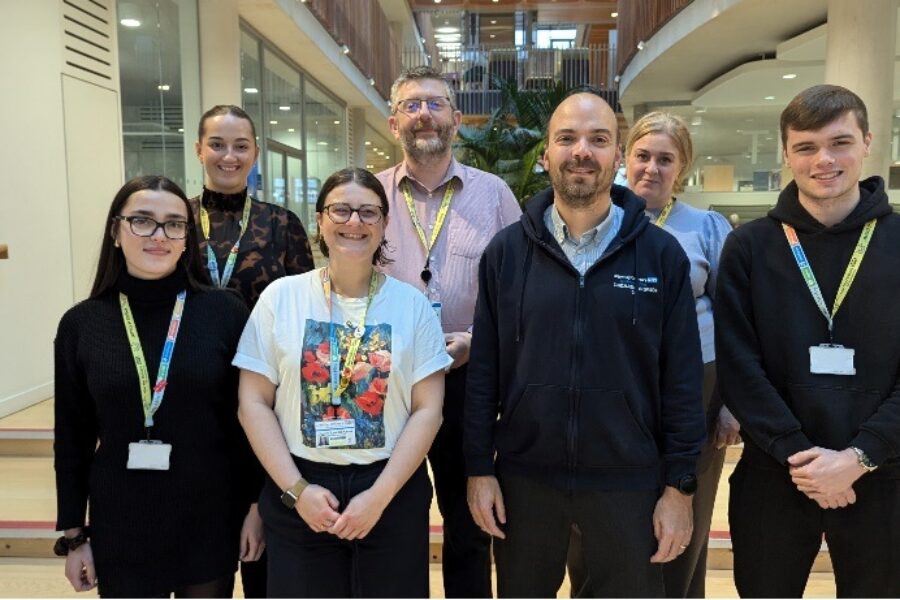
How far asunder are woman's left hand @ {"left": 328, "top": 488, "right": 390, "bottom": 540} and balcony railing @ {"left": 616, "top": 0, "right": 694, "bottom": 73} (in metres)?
8.38

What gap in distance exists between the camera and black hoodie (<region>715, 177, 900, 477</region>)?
1784 mm

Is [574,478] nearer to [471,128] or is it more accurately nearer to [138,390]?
[138,390]

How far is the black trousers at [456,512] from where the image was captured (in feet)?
7.48

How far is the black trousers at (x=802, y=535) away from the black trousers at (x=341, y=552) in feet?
3.27

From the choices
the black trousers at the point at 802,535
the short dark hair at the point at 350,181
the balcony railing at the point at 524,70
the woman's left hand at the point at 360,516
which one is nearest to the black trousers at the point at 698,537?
the black trousers at the point at 802,535

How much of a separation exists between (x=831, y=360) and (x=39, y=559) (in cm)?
379

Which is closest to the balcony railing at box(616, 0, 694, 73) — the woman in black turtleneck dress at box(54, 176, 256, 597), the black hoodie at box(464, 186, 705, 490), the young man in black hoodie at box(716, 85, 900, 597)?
the young man in black hoodie at box(716, 85, 900, 597)

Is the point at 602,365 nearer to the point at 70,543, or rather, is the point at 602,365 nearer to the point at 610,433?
the point at 610,433

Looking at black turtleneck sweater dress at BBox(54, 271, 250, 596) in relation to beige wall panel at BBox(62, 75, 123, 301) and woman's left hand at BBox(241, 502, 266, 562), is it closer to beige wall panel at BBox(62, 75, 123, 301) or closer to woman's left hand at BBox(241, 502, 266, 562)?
woman's left hand at BBox(241, 502, 266, 562)

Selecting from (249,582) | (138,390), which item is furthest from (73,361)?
(249,582)

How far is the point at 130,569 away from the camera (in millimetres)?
1767

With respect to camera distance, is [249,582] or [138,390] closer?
[138,390]

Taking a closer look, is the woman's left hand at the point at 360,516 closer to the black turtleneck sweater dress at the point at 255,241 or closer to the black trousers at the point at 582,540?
the black trousers at the point at 582,540

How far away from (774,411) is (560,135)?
98cm
